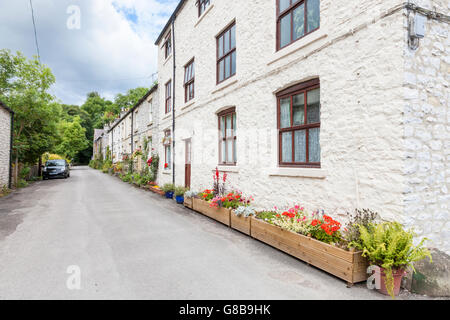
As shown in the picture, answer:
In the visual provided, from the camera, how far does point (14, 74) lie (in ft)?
56.6

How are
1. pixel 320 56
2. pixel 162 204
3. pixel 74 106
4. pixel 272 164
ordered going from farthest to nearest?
pixel 74 106 < pixel 162 204 < pixel 272 164 < pixel 320 56

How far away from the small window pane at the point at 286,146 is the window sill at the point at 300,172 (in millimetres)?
302

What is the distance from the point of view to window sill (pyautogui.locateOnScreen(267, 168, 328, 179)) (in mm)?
5019

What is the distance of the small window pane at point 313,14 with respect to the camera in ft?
17.8

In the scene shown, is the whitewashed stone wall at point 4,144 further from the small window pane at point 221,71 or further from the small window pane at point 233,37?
the small window pane at point 233,37

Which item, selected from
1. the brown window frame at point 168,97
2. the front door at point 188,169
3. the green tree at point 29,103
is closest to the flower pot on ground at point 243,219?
the front door at point 188,169

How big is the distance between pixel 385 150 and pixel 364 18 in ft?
7.38

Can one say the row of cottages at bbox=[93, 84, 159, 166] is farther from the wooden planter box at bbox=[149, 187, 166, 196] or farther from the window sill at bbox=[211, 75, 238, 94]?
the window sill at bbox=[211, 75, 238, 94]

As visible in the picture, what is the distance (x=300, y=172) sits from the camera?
18.0 ft

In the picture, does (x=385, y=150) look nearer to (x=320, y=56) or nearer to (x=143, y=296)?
(x=320, y=56)

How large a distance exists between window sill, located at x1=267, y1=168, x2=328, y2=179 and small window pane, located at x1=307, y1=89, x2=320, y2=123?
1051 millimetres

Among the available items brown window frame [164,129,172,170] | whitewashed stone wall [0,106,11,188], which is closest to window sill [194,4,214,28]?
brown window frame [164,129,172,170]

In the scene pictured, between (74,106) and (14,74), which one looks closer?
(14,74)
